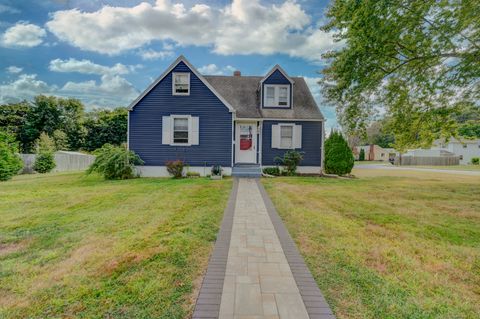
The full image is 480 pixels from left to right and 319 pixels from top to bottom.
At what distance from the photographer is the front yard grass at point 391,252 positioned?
254cm

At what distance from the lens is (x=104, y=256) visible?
11.6ft

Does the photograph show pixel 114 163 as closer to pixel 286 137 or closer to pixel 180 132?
pixel 180 132

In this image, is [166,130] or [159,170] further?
[159,170]

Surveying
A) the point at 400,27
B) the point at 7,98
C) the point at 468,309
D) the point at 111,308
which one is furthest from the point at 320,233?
the point at 7,98

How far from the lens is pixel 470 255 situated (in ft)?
12.3

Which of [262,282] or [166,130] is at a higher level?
[166,130]

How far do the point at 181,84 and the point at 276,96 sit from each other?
5624 mm

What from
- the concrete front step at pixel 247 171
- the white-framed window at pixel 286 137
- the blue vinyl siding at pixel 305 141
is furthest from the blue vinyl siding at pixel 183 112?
the white-framed window at pixel 286 137

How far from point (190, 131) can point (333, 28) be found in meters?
8.27

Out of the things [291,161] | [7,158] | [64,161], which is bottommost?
[64,161]

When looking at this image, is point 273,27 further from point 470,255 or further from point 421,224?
point 470,255

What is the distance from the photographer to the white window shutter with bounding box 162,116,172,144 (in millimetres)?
12391

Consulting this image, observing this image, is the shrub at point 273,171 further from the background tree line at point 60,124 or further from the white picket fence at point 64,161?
the background tree line at point 60,124

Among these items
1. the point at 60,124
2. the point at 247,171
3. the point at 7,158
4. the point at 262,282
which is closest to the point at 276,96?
the point at 247,171
